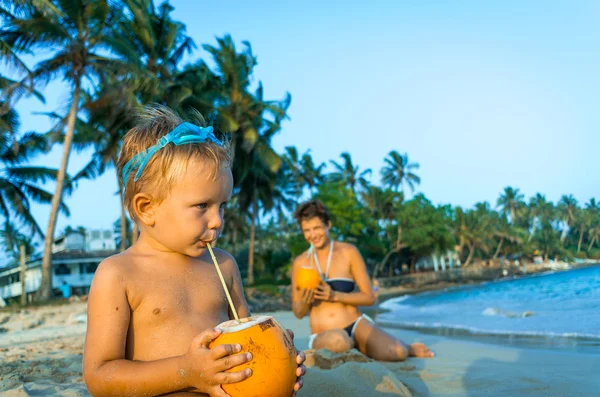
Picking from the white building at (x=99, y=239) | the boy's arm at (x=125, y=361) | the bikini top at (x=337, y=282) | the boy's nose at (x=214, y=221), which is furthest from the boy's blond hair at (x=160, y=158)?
the white building at (x=99, y=239)

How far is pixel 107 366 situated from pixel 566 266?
8558 cm

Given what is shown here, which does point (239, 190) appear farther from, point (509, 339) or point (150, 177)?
point (150, 177)

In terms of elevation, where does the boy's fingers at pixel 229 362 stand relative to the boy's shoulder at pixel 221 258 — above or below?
below

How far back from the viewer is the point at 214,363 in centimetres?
140

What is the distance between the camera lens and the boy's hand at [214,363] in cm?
140

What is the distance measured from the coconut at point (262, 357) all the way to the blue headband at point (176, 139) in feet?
2.00

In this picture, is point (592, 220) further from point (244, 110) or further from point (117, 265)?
point (117, 265)

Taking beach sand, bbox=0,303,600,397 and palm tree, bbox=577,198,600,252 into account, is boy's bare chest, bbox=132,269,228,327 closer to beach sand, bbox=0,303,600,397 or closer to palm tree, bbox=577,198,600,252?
beach sand, bbox=0,303,600,397

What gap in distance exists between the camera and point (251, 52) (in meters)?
26.3

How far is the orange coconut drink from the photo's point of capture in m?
1.44

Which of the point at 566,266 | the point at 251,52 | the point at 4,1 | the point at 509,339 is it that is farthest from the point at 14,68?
the point at 566,266

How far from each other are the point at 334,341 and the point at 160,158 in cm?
339

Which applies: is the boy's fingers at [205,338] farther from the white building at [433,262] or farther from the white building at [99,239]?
the white building at [433,262]

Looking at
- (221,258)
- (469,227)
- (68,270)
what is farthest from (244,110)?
(469,227)
